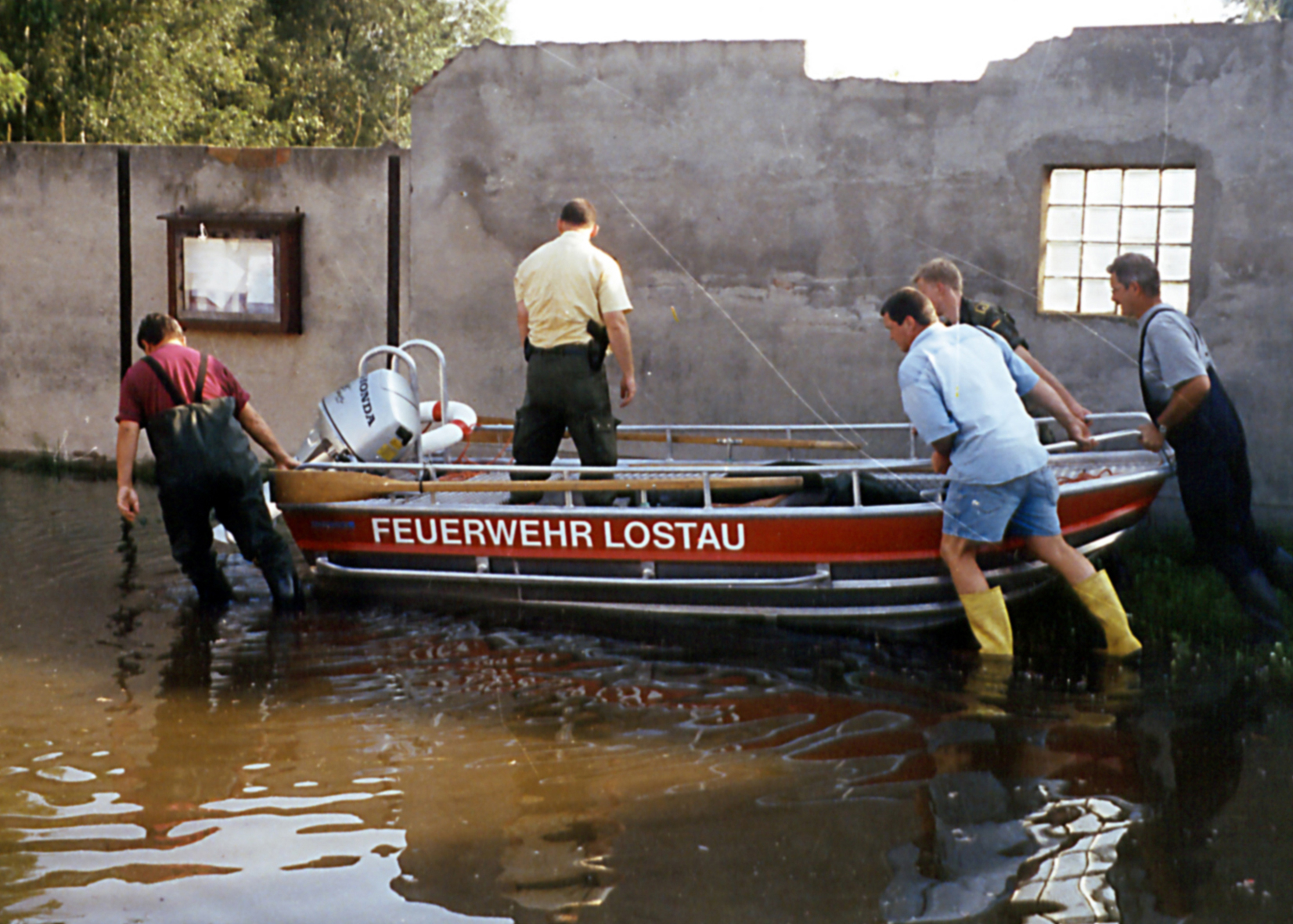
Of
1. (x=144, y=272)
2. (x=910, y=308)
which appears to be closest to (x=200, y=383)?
(x=910, y=308)

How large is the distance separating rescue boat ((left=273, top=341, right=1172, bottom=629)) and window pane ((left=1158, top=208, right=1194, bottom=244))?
2.15 meters

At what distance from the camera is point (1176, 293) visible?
9.31 m

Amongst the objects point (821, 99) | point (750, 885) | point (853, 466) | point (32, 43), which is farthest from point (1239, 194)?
point (32, 43)

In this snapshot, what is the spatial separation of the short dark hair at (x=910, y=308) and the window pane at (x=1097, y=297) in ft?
12.2

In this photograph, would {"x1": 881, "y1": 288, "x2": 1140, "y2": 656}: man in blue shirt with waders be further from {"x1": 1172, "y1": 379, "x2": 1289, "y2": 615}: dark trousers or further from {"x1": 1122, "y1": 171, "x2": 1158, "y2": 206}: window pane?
{"x1": 1122, "y1": 171, "x2": 1158, "y2": 206}: window pane

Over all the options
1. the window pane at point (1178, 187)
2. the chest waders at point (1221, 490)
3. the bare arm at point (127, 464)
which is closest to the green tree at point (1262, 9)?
the window pane at point (1178, 187)

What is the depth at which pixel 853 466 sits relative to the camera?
6594mm

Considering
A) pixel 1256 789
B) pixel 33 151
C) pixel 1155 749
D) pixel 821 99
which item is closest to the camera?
pixel 1256 789

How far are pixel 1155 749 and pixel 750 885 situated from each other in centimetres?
206

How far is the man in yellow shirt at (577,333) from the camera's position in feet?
23.5

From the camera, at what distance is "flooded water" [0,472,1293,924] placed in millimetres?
3910

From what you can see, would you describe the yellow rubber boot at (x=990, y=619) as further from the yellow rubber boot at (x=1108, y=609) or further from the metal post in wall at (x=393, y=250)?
the metal post in wall at (x=393, y=250)

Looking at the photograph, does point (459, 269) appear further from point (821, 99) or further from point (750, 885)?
point (750, 885)

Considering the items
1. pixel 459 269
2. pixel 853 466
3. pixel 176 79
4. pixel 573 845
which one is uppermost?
pixel 176 79
